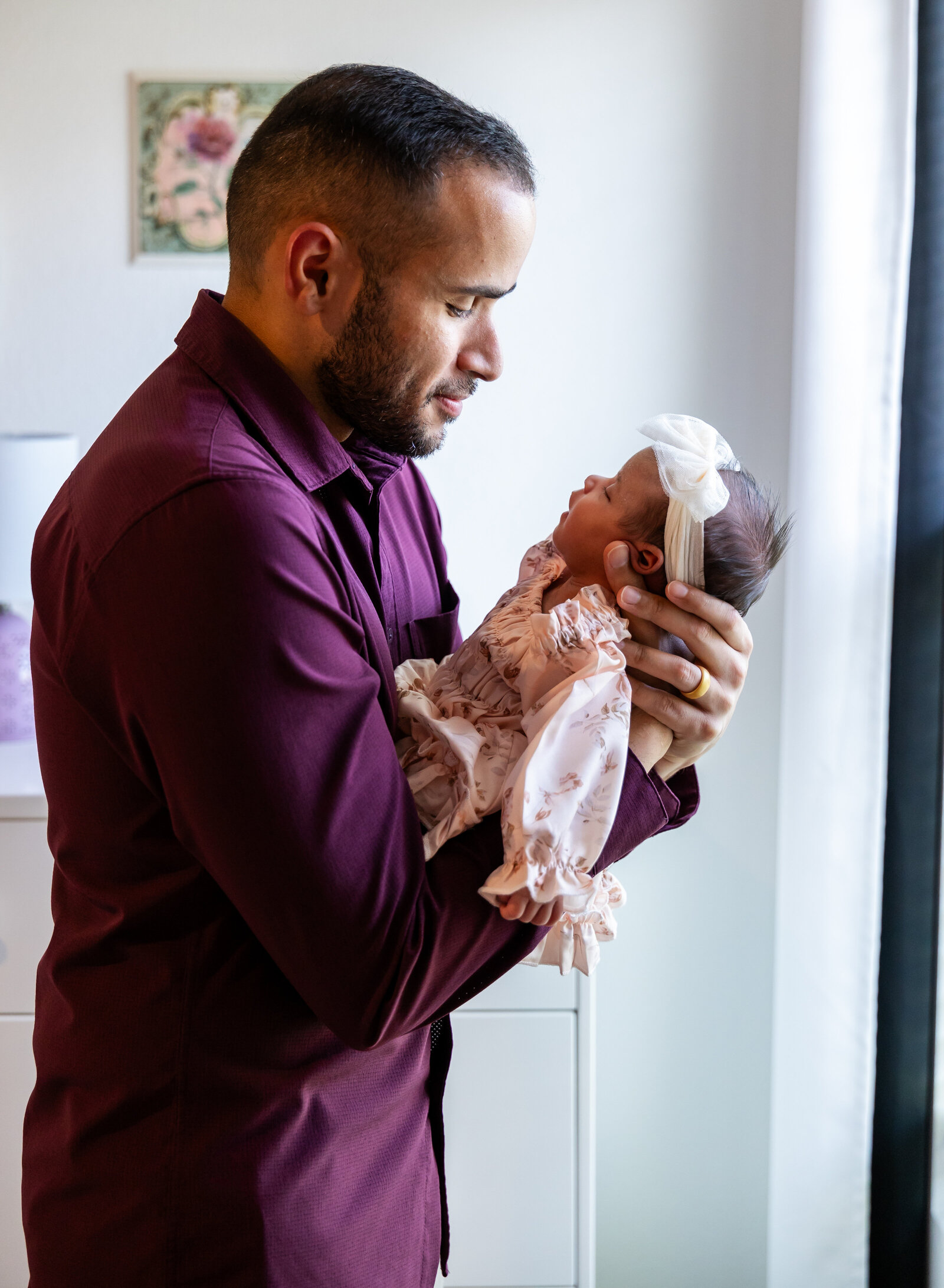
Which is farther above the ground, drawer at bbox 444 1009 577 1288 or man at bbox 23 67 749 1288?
man at bbox 23 67 749 1288

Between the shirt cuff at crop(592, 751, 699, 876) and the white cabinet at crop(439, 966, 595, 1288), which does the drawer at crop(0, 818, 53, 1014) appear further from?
the shirt cuff at crop(592, 751, 699, 876)

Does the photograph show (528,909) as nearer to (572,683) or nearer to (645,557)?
(572,683)

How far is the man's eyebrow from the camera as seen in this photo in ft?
3.23

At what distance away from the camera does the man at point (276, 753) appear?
2.64 feet

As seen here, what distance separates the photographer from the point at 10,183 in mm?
2018

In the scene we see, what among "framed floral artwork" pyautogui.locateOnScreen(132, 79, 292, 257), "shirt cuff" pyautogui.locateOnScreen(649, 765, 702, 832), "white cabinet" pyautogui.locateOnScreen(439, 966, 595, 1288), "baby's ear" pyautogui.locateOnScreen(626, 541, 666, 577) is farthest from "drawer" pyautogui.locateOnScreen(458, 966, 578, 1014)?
"framed floral artwork" pyautogui.locateOnScreen(132, 79, 292, 257)

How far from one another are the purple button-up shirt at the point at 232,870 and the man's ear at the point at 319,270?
0.06 metres

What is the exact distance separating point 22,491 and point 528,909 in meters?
1.30

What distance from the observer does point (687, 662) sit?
3.52ft

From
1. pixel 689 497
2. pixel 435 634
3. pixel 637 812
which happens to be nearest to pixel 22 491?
pixel 435 634

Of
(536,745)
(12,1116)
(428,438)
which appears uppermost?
(428,438)

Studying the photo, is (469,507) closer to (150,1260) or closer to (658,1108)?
(658,1108)

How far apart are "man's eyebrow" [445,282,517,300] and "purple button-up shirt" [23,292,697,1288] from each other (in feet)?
0.53

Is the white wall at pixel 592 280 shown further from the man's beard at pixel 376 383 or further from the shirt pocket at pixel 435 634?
the man's beard at pixel 376 383
